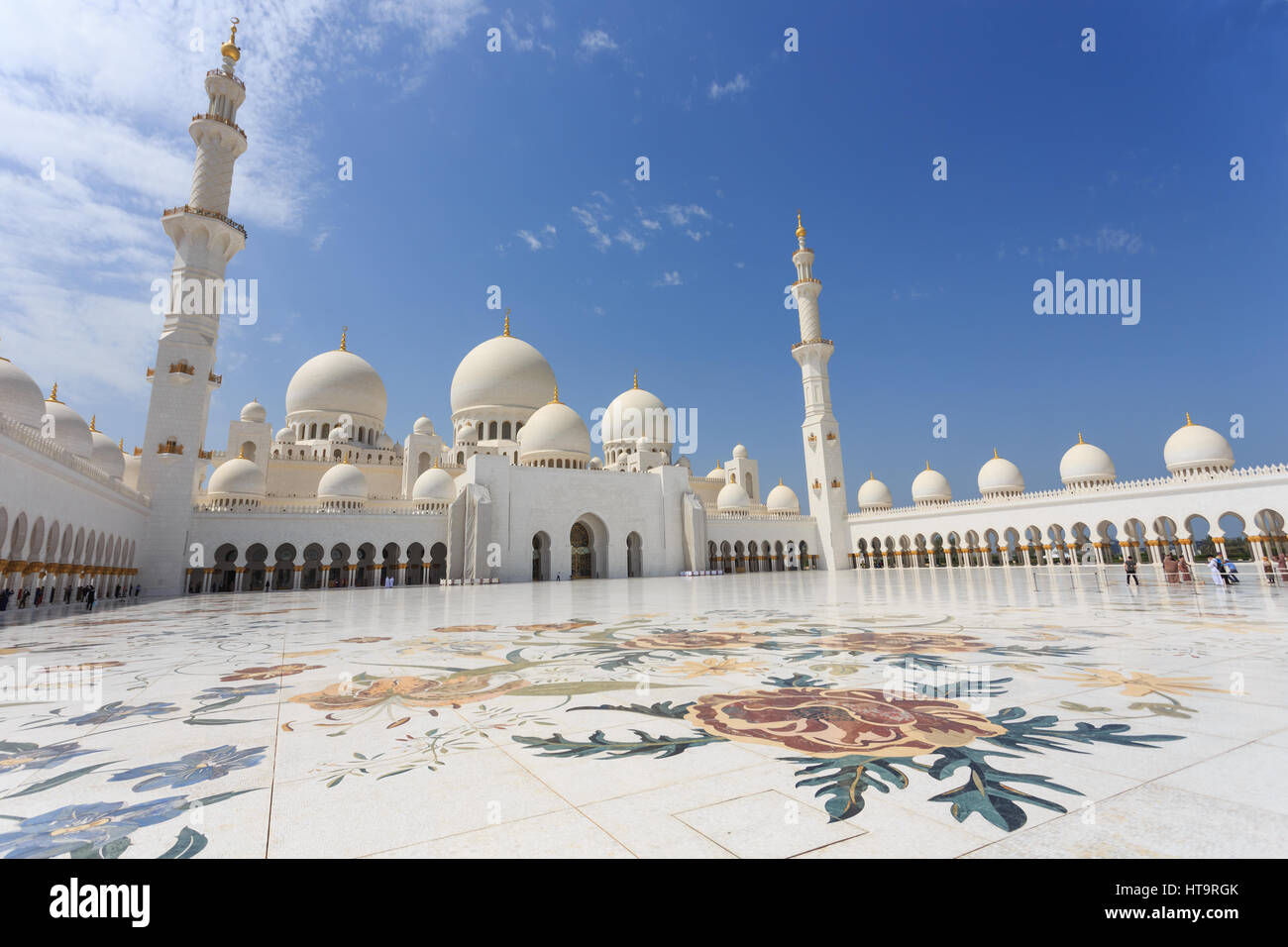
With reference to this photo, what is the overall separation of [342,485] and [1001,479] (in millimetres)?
31814

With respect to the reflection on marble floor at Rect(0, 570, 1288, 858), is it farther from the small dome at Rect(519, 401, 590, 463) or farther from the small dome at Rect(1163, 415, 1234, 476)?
the small dome at Rect(1163, 415, 1234, 476)

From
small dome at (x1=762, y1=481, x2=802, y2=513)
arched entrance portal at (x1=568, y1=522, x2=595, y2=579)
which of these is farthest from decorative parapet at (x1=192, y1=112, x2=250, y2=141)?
small dome at (x1=762, y1=481, x2=802, y2=513)

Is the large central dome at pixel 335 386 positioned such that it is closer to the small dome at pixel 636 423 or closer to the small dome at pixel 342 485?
the small dome at pixel 342 485

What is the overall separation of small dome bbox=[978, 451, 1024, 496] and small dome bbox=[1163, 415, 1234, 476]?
6403 millimetres

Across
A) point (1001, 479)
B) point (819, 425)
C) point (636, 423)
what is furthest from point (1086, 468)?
point (636, 423)

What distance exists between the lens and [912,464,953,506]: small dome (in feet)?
112

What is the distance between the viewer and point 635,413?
1481 inches

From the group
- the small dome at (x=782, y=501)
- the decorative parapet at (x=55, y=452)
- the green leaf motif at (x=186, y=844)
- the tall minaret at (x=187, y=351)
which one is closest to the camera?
the green leaf motif at (x=186, y=844)

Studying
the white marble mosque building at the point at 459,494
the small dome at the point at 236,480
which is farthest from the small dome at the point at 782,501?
the small dome at the point at 236,480

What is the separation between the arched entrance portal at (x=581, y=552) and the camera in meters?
27.5

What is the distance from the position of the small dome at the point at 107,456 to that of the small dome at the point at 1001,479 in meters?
39.6

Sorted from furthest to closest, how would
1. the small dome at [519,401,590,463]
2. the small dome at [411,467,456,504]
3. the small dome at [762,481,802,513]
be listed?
the small dome at [762,481,802,513]
the small dome at [519,401,590,463]
the small dome at [411,467,456,504]
